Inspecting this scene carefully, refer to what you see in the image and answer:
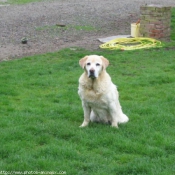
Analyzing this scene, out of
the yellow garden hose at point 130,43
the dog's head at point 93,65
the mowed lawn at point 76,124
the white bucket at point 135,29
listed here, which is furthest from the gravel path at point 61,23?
the dog's head at point 93,65

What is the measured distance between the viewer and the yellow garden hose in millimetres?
14961

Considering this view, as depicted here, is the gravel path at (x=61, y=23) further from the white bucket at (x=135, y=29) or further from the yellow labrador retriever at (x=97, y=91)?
the yellow labrador retriever at (x=97, y=91)

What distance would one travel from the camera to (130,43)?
1585 cm

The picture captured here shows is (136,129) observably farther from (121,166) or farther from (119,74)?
(119,74)

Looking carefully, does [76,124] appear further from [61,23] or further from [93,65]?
[61,23]

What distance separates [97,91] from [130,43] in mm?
8506

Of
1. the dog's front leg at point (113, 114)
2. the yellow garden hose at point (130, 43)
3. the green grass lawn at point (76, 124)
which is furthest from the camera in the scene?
the yellow garden hose at point (130, 43)

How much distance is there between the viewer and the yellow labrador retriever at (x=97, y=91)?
7473 millimetres

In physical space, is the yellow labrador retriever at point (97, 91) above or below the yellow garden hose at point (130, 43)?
above

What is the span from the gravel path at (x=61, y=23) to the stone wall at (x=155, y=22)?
A: 159 centimetres

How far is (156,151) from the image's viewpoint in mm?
6570

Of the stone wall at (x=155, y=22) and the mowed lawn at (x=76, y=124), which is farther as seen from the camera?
the stone wall at (x=155, y=22)

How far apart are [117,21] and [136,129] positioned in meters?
13.0

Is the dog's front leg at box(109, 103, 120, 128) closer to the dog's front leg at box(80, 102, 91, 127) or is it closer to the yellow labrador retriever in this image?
the yellow labrador retriever
